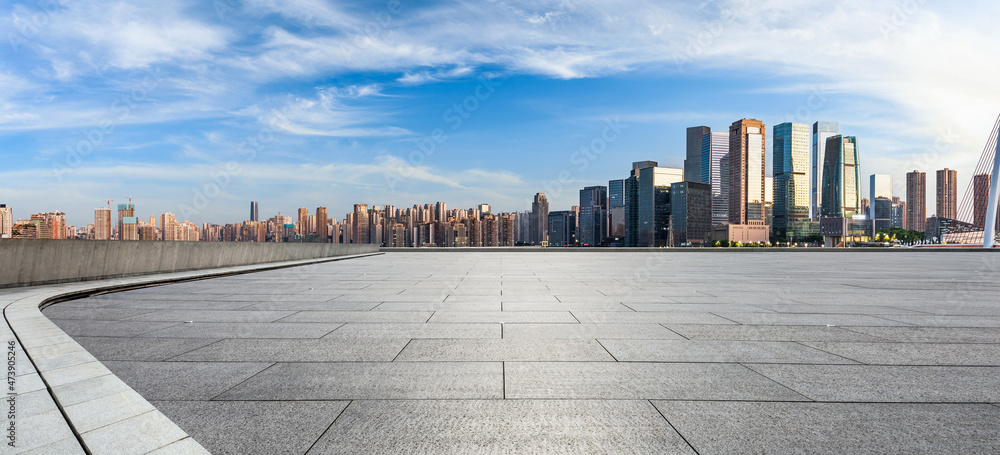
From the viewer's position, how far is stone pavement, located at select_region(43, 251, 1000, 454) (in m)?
3.55

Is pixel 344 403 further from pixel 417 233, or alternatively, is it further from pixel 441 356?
pixel 417 233

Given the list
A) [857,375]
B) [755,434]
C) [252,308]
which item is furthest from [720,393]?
[252,308]

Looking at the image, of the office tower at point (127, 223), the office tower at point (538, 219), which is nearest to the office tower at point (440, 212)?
the office tower at point (538, 219)

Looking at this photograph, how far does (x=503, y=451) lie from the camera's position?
330 cm

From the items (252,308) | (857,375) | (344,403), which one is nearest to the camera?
(344,403)

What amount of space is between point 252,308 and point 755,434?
898cm

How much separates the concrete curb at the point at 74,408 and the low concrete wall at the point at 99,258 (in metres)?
7.88

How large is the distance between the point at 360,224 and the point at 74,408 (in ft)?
324

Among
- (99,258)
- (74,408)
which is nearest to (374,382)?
(74,408)

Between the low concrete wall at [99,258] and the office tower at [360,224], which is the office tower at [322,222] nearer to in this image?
the office tower at [360,224]

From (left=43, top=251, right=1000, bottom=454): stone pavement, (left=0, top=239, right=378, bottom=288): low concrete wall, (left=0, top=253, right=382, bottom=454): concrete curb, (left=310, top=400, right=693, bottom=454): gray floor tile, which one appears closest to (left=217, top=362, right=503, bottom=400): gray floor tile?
(left=43, top=251, right=1000, bottom=454): stone pavement

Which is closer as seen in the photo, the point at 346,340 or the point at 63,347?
the point at 63,347

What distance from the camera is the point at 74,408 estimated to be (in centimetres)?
386

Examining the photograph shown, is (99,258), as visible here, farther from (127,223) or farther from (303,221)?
(303,221)
